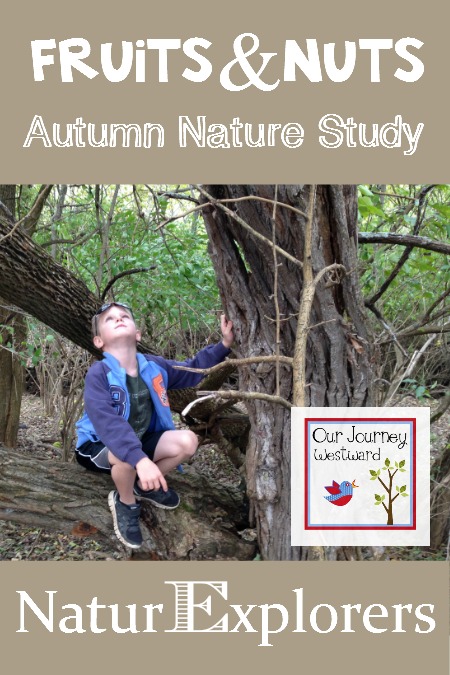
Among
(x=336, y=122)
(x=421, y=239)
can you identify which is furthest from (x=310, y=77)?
(x=421, y=239)

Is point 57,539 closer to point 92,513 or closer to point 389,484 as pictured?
point 92,513

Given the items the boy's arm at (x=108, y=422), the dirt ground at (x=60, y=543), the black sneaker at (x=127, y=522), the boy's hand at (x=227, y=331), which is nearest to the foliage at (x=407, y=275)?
the boy's hand at (x=227, y=331)

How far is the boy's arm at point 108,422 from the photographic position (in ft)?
8.91

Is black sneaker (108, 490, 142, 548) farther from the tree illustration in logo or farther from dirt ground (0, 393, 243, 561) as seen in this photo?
the tree illustration in logo

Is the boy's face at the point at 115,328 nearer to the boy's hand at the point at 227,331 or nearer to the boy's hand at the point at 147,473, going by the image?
the boy's hand at the point at 227,331

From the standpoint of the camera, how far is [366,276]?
4.84 metres

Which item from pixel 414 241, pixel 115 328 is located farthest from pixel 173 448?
pixel 414 241

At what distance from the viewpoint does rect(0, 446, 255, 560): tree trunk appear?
129 inches

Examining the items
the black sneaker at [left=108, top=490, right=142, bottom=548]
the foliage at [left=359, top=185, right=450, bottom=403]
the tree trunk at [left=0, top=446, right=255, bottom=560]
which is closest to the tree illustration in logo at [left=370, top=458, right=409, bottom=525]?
the foliage at [left=359, top=185, right=450, bottom=403]

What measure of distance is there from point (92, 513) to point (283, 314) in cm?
135

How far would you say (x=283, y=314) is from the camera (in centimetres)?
307

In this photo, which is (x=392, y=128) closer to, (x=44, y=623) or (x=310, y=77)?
(x=310, y=77)

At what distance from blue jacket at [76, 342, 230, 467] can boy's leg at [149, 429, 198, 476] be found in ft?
0.40

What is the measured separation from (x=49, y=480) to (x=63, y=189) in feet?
11.4
